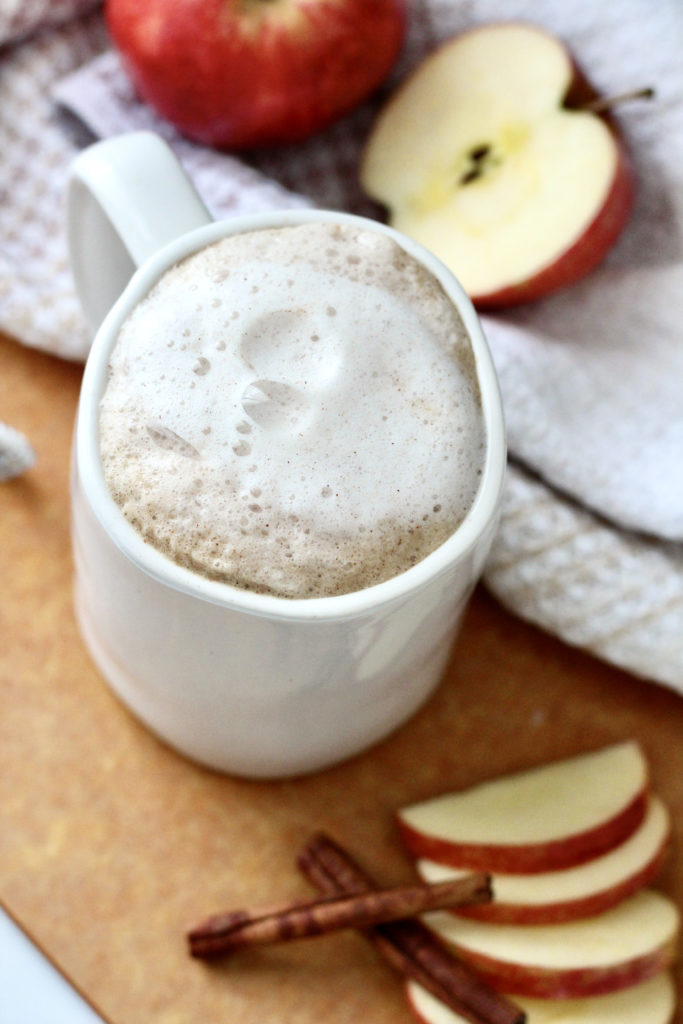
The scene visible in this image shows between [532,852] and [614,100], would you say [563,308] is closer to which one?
[614,100]

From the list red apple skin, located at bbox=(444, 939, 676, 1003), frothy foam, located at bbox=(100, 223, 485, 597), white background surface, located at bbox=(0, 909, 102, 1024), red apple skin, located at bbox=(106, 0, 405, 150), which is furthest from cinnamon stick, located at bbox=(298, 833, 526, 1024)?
red apple skin, located at bbox=(106, 0, 405, 150)

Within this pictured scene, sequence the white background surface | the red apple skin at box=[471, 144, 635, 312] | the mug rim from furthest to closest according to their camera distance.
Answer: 1. the red apple skin at box=[471, 144, 635, 312]
2. the white background surface
3. the mug rim

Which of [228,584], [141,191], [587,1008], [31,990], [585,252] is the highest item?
[141,191]

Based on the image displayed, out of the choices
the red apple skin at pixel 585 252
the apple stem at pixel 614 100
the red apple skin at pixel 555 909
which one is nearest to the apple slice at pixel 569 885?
the red apple skin at pixel 555 909

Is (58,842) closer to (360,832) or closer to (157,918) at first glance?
(157,918)

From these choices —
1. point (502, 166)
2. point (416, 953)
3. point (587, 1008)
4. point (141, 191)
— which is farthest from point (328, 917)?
point (502, 166)

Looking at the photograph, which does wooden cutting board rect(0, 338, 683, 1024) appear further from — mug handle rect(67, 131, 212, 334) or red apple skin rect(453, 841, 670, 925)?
mug handle rect(67, 131, 212, 334)
